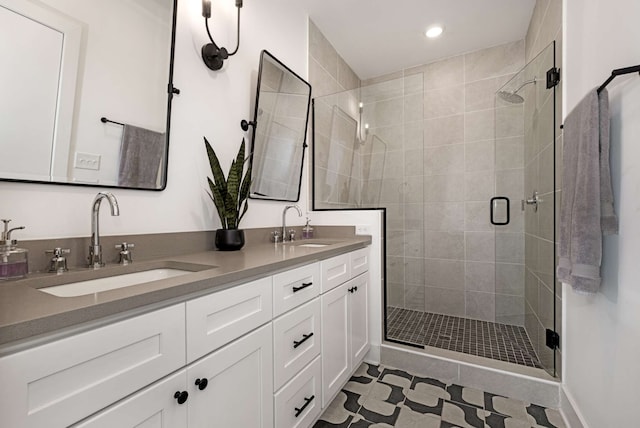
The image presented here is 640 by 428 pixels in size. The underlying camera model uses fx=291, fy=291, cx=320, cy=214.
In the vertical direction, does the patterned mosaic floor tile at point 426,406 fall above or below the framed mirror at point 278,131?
below

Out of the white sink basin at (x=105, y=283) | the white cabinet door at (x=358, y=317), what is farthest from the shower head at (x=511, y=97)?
the white sink basin at (x=105, y=283)

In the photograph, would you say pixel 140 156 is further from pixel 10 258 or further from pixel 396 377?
pixel 396 377

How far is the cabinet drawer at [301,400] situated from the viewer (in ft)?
3.68

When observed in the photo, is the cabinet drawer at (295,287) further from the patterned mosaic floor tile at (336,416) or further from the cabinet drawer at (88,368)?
the patterned mosaic floor tile at (336,416)

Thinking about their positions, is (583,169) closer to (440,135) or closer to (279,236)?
(279,236)

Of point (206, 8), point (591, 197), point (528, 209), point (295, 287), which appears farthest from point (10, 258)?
point (528, 209)

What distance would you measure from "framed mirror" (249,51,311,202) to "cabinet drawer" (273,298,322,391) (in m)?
0.85

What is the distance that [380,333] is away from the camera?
209cm

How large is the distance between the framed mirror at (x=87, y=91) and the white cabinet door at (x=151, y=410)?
2.49ft

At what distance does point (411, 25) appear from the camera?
2.47 metres

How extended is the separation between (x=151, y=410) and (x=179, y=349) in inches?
5.2

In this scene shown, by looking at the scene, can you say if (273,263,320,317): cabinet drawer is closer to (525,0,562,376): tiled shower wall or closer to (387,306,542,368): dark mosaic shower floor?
(387,306,542,368): dark mosaic shower floor

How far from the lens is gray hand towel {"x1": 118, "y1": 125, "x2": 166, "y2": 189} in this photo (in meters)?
1.15

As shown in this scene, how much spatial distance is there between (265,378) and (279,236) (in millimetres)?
1067
